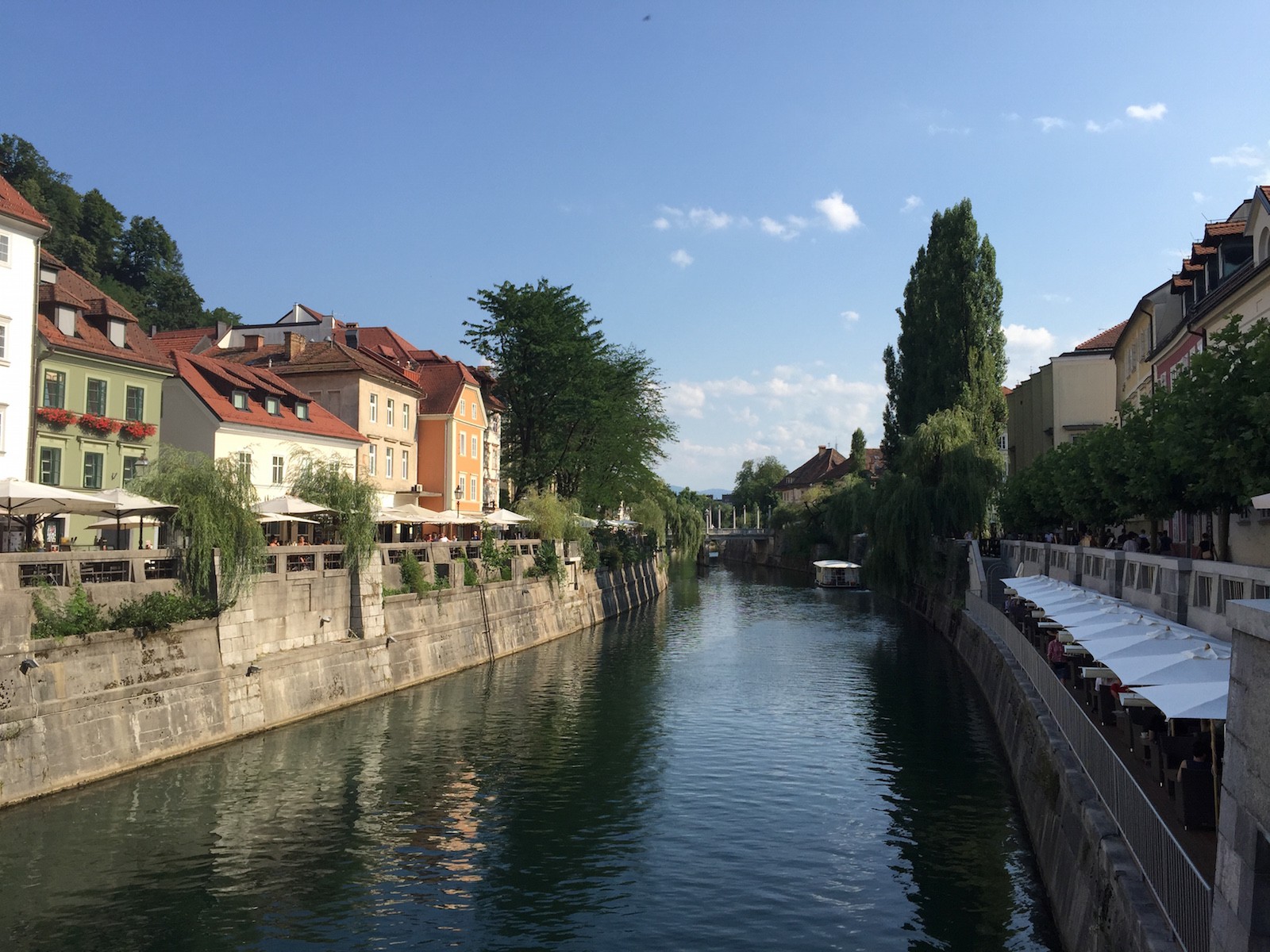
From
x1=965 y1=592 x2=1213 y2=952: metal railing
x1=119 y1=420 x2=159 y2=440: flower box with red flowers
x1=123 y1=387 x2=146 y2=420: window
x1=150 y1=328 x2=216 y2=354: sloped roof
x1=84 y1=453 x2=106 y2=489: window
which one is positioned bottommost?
x1=965 y1=592 x2=1213 y2=952: metal railing

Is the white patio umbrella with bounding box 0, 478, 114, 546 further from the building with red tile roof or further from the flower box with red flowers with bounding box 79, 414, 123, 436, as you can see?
the building with red tile roof

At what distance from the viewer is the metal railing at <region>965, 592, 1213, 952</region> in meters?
8.08

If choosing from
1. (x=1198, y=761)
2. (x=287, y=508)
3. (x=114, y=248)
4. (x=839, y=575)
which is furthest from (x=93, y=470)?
(x=114, y=248)

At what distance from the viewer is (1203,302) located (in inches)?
1262

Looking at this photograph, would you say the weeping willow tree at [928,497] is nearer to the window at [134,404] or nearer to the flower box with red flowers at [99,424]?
the window at [134,404]

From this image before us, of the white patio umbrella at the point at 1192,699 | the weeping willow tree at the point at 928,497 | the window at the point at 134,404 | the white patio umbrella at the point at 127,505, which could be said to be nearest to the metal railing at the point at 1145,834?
the white patio umbrella at the point at 1192,699

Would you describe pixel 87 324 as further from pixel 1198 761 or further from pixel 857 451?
pixel 857 451

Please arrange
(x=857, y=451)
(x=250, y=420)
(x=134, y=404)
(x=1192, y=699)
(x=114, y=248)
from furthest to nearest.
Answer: (x=857, y=451)
(x=114, y=248)
(x=250, y=420)
(x=134, y=404)
(x=1192, y=699)

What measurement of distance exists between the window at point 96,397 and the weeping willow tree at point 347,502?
23.1 feet

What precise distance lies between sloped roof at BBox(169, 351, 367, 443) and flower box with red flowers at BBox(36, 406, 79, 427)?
598 centimetres

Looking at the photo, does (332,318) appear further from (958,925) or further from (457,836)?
(958,925)

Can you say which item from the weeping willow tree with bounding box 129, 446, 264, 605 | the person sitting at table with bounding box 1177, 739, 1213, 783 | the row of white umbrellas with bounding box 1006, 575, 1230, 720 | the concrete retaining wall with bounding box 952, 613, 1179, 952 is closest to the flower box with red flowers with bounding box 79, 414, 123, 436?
the weeping willow tree with bounding box 129, 446, 264, 605

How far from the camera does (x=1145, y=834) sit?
380 inches

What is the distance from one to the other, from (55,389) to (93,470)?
2.98 m
